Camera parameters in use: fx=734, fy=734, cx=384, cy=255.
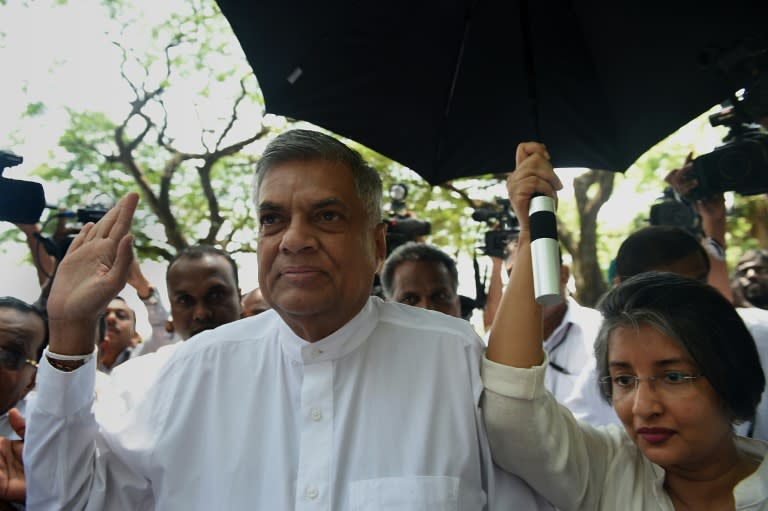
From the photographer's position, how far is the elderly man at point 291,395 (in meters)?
1.87

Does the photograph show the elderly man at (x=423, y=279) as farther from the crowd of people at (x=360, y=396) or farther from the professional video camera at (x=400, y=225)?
the crowd of people at (x=360, y=396)

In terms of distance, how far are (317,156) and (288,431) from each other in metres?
0.77

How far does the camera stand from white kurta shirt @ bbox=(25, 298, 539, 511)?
73.4 inches

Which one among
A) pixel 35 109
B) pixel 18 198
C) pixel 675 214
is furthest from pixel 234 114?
pixel 18 198

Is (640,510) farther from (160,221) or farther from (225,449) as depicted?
(160,221)

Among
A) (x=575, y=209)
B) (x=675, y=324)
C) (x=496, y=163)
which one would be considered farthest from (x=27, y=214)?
(x=575, y=209)

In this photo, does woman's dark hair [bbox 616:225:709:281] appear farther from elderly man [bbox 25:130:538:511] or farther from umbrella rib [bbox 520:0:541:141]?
elderly man [bbox 25:130:538:511]

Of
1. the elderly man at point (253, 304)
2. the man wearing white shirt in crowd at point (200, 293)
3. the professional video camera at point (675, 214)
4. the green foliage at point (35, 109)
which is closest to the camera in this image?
the man wearing white shirt in crowd at point (200, 293)

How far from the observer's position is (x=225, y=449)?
1972mm

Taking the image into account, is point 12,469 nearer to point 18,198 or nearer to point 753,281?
point 18,198

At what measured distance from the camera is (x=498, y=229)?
554 centimetres

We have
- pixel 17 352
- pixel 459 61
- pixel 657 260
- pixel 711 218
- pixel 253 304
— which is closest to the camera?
pixel 459 61

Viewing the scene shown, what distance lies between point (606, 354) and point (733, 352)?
0.34 metres

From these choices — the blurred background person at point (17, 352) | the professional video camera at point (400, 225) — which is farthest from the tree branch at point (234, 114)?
the blurred background person at point (17, 352)
